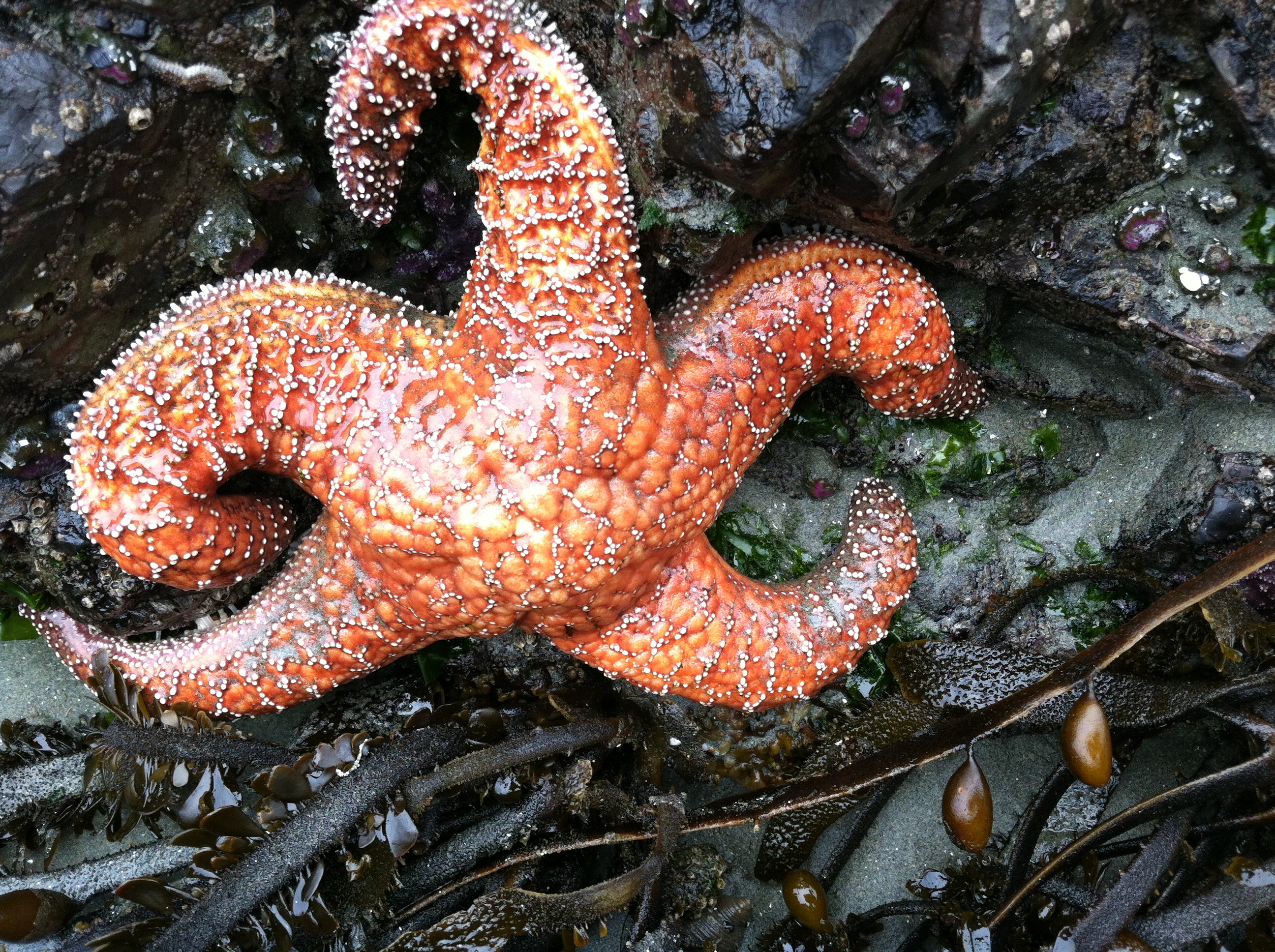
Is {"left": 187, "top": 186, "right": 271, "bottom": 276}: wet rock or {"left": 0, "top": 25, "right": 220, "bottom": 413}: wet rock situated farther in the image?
{"left": 187, "top": 186, "right": 271, "bottom": 276}: wet rock

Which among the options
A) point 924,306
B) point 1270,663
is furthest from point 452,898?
point 1270,663

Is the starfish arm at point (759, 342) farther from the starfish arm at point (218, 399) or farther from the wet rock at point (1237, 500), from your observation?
the wet rock at point (1237, 500)

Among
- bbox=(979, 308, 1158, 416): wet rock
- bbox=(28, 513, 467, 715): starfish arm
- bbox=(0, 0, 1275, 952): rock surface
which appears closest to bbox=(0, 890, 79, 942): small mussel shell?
bbox=(28, 513, 467, 715): starfish arm

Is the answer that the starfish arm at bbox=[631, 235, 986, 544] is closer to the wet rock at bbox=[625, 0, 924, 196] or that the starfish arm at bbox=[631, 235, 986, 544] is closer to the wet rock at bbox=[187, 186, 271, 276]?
the wet rock at bbox=[625, 0, 924, 196]

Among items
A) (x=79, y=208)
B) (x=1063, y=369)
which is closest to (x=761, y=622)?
(x=1063, y=369)

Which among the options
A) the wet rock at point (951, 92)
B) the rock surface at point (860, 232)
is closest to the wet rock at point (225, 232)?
the rock surface at point (860, 232)
